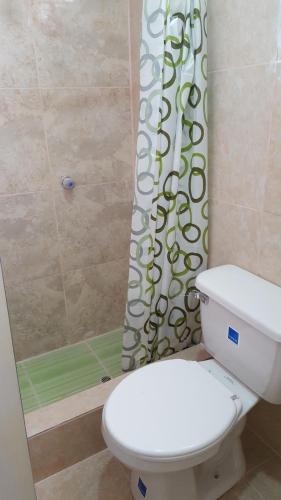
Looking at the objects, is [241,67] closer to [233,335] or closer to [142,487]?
[233,335]

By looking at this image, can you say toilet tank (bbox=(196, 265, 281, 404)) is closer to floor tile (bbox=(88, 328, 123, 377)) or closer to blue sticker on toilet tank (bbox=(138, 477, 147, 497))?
blue sticker on toilet tank (bbox=(138, 477, 147, 497))

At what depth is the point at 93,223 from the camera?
1838 millimetres

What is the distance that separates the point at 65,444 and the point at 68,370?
0.46m

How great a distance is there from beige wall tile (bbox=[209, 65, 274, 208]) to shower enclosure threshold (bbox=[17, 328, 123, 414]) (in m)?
1.06

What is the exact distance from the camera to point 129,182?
1.89 m

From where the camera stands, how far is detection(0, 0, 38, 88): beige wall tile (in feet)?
4.50

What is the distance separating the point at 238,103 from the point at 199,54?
0.23 meters

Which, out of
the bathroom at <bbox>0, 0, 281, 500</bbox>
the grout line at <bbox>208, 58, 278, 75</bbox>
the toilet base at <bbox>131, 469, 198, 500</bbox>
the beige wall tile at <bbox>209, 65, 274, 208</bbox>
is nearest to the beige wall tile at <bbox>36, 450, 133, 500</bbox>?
the bathroom at <bbox>0, 0, 281, 500</bbox>

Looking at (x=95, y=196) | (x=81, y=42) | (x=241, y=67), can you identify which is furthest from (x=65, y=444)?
(x=81, y=42)

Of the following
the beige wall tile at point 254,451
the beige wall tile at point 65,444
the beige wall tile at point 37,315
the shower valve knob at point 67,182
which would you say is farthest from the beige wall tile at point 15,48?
the beige wall tile at point 254,451

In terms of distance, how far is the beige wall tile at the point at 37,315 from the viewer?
5.74 feet

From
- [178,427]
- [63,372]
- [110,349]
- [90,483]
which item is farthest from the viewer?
[110,349]

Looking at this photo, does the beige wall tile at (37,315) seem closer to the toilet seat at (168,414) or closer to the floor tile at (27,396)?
the floor tile at (27,396)

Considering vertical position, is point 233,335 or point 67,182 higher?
point 67,182
